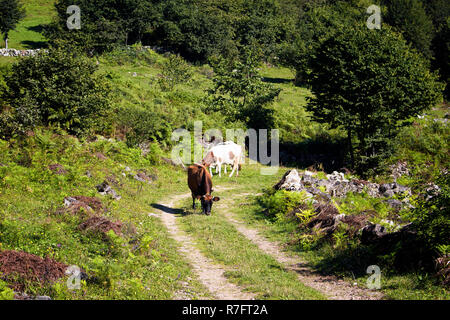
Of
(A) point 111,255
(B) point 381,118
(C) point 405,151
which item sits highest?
(B) point 381,118

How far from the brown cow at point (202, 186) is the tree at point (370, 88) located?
15.1m

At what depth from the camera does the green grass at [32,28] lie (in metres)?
63.7

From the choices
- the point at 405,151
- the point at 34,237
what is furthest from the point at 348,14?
the point at 34,237

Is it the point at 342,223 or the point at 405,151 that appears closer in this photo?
the point at 342,223

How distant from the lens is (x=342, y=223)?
531 inches

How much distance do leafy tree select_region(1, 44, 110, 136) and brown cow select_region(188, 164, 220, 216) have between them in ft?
32.6

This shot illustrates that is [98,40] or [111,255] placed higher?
[98,40]

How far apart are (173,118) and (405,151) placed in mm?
19589

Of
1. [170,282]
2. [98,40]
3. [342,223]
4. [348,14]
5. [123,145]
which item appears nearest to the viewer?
[170,282]

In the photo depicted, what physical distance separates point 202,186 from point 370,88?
1776 cm

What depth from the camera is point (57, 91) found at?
2477cm

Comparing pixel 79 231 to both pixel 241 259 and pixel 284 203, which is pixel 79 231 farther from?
pixel 284 203

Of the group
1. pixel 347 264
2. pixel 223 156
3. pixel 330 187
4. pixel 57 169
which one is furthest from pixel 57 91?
pixel 347 264
